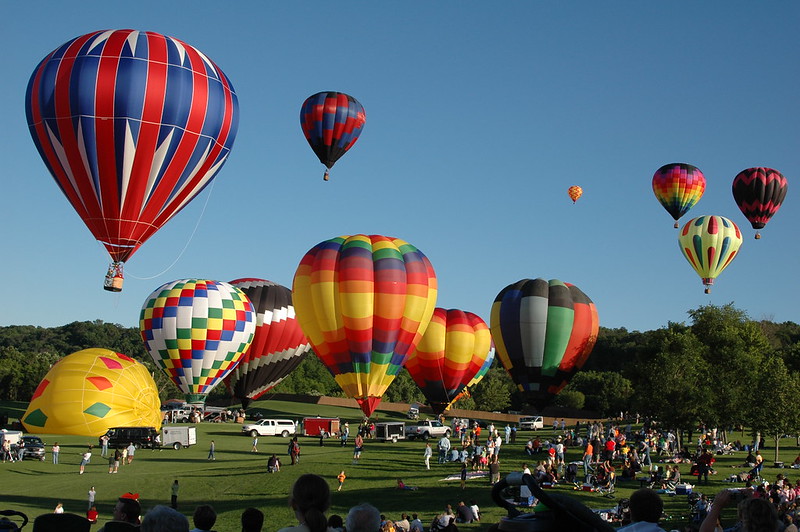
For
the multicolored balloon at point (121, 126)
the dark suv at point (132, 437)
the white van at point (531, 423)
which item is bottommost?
the dark suv at point (132, 437)

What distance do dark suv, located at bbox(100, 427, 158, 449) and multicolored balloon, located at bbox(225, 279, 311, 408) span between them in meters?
15.9

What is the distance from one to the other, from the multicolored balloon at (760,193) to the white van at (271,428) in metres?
31.7

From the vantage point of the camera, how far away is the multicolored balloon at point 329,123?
4734 cm

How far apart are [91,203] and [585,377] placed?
6072 cm

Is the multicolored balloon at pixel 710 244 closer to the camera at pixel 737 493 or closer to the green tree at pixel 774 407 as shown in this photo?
the green tree at pixel 774 407

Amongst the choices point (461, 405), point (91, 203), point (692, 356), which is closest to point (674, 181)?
point (692, 356)

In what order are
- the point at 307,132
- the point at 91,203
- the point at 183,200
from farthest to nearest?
the point at 307,132
the point at 183,200
the point at 91,203

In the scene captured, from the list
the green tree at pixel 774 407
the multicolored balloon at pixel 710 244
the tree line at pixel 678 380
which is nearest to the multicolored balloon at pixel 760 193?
the multicolored balloon at pixel 710 244

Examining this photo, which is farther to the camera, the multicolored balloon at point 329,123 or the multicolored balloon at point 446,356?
the multicolored balloon at point 446,356

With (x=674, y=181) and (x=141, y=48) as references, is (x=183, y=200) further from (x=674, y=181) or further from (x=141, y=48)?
(x=674, y=181)

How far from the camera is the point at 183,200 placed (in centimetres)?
2930

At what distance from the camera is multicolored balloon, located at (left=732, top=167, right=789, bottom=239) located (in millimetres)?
55125

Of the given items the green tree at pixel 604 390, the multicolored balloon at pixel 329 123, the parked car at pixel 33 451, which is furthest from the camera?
the green tree at pixel 604 390

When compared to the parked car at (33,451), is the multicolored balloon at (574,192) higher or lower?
higher
